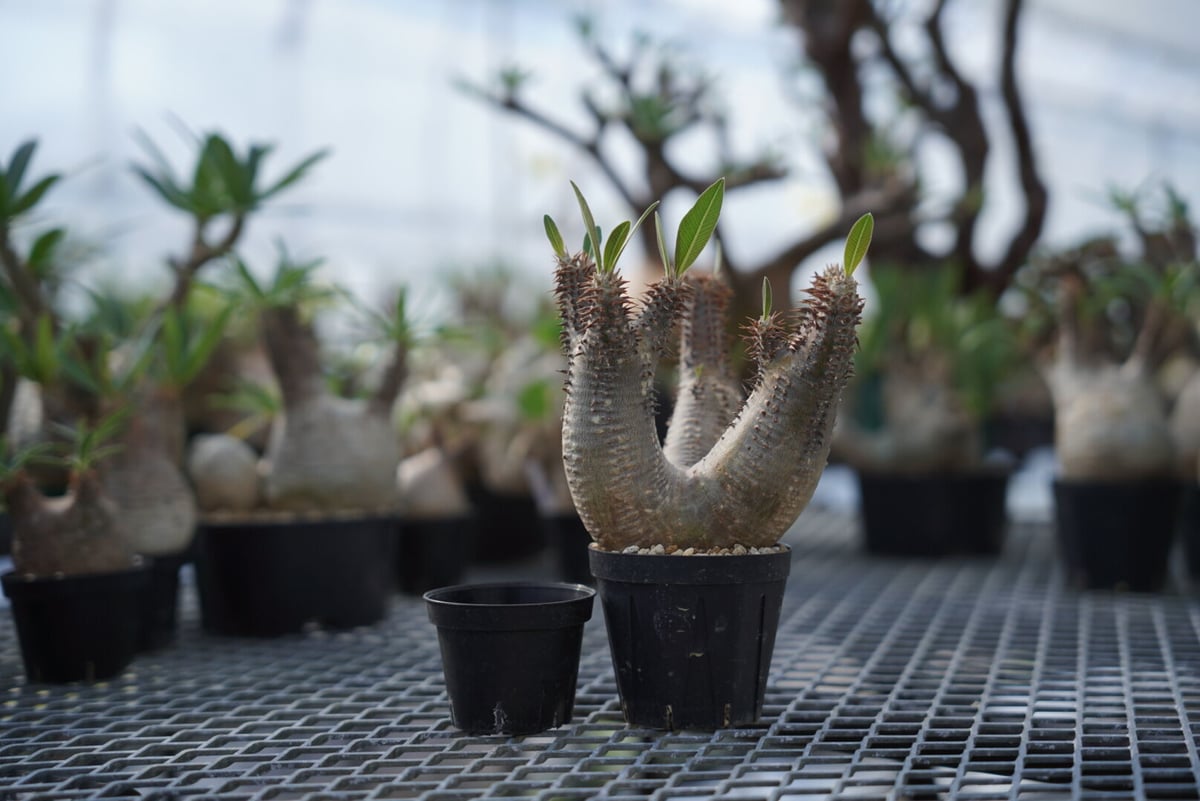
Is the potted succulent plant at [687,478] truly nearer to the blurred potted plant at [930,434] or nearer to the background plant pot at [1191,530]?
the background plant pot at [1191,530]

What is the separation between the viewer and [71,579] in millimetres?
2062

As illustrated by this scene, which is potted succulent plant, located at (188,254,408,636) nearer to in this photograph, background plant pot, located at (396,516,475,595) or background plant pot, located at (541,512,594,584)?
background plant pot, located at (396,516,475,595)

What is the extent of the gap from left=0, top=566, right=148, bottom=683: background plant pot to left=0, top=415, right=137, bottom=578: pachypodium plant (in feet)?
0.13

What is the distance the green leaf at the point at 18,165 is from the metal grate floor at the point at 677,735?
0.93 m

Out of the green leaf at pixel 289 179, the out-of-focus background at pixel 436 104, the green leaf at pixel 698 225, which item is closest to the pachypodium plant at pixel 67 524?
the green leaf at pixel 289 179

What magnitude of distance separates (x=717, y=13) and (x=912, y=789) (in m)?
7.84


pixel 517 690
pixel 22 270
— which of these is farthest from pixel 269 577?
pixel 517 690

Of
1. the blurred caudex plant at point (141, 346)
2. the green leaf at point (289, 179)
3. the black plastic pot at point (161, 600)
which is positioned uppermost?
the green leaf at point (289, 179)

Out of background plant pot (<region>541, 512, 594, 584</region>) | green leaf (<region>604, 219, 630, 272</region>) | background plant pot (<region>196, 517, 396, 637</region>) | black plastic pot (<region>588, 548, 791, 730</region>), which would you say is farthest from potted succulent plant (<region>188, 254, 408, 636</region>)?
green leaf (<region>604, 219, 630, 272</region>)

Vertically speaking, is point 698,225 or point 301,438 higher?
point 698,225

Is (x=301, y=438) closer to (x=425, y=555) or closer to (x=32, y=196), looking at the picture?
(x=425, y=555)

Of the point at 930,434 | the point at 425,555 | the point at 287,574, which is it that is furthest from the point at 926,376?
the point at 287,574

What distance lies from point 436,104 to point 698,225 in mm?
6510

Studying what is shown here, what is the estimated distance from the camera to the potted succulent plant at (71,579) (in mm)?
2068
